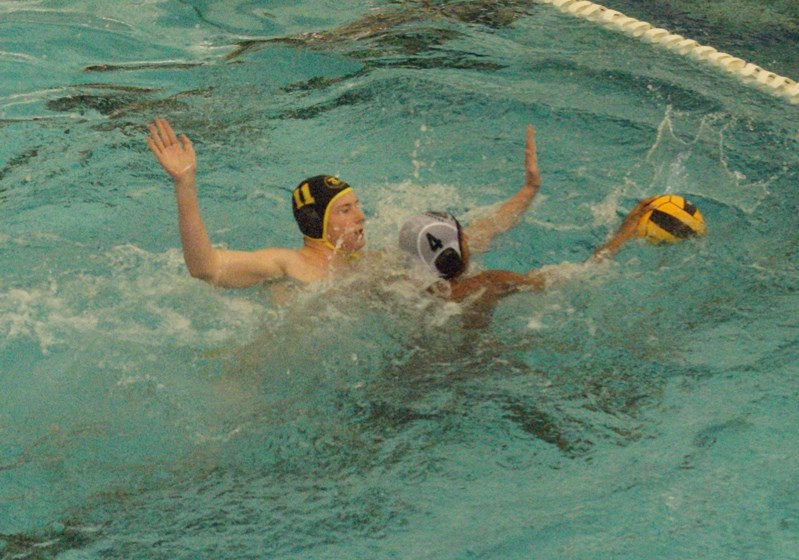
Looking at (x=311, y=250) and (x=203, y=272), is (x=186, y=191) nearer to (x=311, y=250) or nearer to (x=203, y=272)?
(x=203, y=272)

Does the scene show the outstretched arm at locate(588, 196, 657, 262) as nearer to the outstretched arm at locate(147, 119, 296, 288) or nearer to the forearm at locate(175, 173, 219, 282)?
the outstretched arm at locate(147, 119, 296, 288)

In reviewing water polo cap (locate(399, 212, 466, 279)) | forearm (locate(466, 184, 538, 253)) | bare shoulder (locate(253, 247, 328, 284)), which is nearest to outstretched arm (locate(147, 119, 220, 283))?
bare shoulder (locate(253, 247, 328, 284))

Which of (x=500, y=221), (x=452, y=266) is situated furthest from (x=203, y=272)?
(x=500, y=221)

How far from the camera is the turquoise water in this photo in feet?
12.3

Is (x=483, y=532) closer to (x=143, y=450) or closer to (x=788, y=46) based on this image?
(x=143, y=450)

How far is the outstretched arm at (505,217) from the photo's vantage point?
5.03m

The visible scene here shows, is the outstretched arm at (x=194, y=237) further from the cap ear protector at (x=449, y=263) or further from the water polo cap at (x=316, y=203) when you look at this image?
the cap ear protector at (x=449, y=263)

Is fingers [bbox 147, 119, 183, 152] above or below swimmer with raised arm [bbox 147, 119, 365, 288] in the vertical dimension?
above

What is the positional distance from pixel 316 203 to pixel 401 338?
714 mm

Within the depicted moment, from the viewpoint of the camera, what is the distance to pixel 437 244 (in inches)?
173

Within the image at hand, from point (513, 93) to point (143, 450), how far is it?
408 cm

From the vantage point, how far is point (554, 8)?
354 inches

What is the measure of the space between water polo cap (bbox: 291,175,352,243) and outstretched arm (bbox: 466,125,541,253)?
85 centimetres

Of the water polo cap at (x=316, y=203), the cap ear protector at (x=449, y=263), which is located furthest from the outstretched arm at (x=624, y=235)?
the water polo cap at (x=316, y=203)
